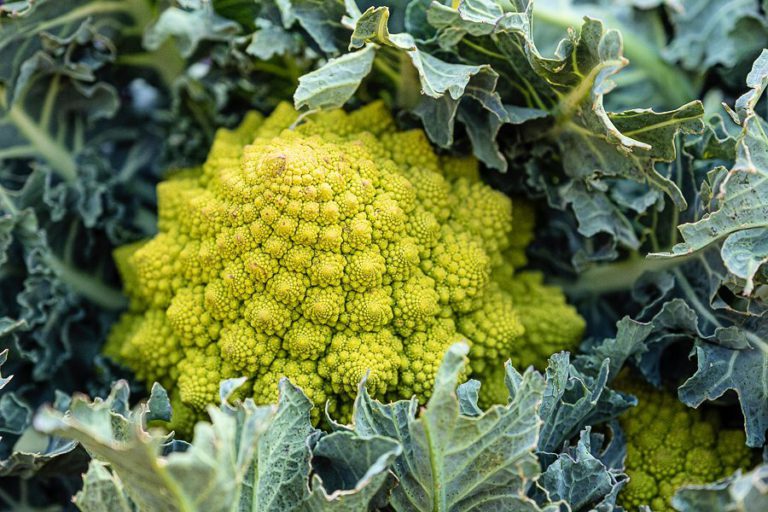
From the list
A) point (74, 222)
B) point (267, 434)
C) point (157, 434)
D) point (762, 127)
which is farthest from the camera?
point (74, 222)

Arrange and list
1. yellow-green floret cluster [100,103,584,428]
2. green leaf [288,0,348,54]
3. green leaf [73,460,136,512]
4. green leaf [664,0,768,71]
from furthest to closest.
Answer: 1. green leaf [664,0,768,71]
2. green leaf [288,0,348,54]
3. yellow-green floret cluster [100,103,584,428]
4. green leaf [73,460,136,512]

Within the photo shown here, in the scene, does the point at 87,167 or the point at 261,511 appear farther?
the point at 87,167

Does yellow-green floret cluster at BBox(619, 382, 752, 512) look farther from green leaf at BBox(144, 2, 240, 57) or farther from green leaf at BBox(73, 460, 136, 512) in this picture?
green leaf at BBox(144, 2, 240, 57)

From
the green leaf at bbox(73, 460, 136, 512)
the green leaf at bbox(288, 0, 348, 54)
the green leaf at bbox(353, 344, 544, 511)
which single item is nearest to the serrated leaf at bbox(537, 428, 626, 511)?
the green leaf at bbox(353, 344, 544, 511)

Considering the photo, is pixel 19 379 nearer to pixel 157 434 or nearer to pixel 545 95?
pixel 157 434

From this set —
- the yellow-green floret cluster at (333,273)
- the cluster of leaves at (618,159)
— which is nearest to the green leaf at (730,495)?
the cluster of leaves at (618,159)

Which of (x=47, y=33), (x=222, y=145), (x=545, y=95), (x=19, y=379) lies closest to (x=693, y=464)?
(x=545, y=95)
